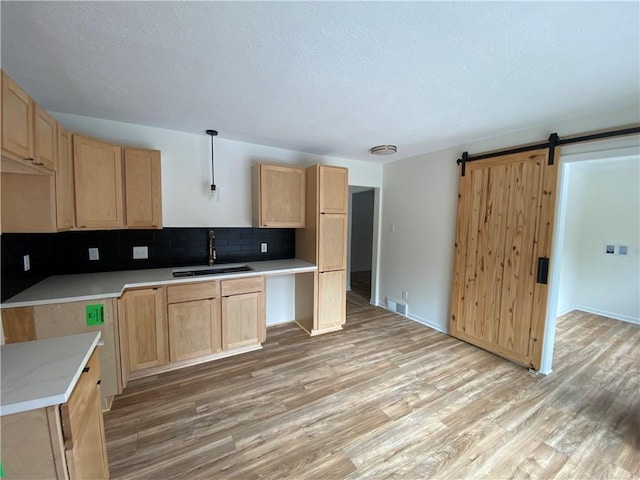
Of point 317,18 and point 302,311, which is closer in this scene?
point 317,18

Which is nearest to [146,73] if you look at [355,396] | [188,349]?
[188,349]

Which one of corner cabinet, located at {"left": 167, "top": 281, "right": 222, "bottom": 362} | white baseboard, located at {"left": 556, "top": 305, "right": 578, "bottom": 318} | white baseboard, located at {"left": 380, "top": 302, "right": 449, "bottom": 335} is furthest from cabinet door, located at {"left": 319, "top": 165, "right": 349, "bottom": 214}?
white baseboard, located at {"left": 556, "top": 305, "right": 578, "bottom": 318}

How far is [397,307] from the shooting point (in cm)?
423

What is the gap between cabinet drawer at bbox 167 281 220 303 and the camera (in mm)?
2545

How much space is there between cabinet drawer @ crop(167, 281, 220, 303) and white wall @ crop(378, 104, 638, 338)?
2727 millimetres

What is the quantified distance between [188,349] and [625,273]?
5965 mm

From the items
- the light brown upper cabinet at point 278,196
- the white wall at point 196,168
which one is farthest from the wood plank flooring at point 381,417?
the white wall at point 196,168

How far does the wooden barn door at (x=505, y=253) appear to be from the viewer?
2594mm

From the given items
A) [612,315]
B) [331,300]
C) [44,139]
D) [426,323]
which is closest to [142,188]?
[44,139]

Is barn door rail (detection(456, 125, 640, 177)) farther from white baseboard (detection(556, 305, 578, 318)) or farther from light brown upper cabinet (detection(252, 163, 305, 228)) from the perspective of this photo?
white baseboard (detection(556, 305, 578, 318))

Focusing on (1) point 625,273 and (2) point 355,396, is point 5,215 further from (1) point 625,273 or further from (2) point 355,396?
(1) point 625,273

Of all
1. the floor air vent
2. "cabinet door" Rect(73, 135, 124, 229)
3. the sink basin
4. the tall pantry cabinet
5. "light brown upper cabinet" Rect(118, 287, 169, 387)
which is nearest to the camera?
"cabinet door" Rect(73, 135, 124, 229)

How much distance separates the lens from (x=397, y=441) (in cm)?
183

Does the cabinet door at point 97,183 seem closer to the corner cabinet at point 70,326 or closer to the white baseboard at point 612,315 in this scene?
the corner cabinet at point 70,326
